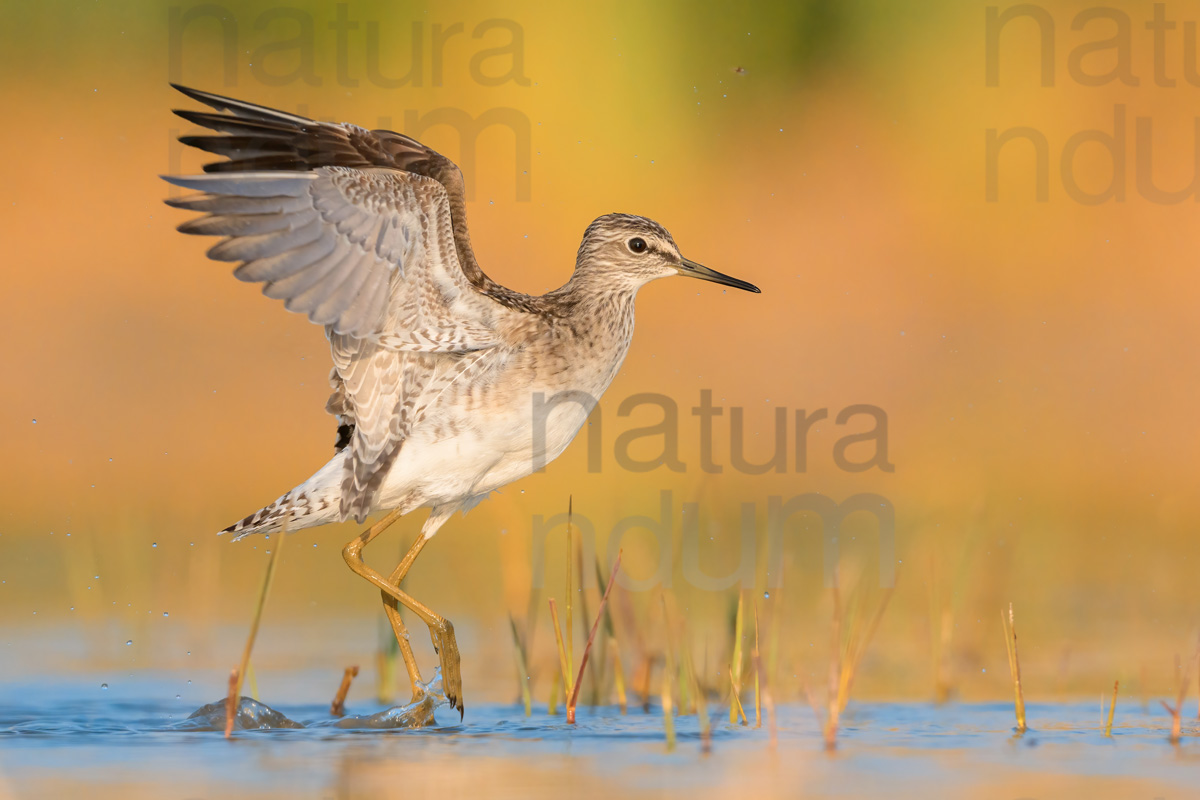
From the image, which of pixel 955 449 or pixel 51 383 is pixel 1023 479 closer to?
pixel 955 449

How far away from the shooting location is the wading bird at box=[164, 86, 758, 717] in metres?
6.09

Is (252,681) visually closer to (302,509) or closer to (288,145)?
(302,509)

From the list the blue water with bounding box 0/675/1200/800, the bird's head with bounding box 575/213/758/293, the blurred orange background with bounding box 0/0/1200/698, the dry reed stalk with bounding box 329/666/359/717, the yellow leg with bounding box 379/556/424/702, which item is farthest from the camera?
the blurred orange background with bounding box 0/0/1200/698

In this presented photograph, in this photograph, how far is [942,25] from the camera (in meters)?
15.3

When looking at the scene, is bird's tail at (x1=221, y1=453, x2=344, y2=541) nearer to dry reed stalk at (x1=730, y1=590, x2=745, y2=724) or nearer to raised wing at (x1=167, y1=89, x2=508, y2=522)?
raised wing at (x1=167, y1=89, x2=508, y2=522)

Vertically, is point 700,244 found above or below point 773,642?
above

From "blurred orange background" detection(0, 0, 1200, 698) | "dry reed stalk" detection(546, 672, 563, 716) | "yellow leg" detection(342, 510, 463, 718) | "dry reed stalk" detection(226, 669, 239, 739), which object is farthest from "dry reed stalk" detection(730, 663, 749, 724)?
"blurred orange background" detection(0, 0, 1200, 698)

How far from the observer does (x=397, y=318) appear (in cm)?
641

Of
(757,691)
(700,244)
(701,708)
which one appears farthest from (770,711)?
(700,244)

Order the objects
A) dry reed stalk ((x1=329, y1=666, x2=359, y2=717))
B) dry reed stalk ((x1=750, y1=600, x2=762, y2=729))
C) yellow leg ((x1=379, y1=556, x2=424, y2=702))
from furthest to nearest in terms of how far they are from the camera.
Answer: yellow leg ((x1=379, y1=556, x2=424, y2=702)), dry reed stalk ((x1=329, y1=666, x2=359, y2=717)), dry reed stalk ((x1=750, y1=600, x2=762, y2=729))

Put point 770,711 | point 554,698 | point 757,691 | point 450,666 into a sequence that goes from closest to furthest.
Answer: point 770,711
point 757,691
point 554,698
point 450,666

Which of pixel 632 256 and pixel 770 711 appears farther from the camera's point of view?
pixel 632 256

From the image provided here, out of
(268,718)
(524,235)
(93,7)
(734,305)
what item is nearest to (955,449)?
(734,305)

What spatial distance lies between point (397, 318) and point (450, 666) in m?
1.48
